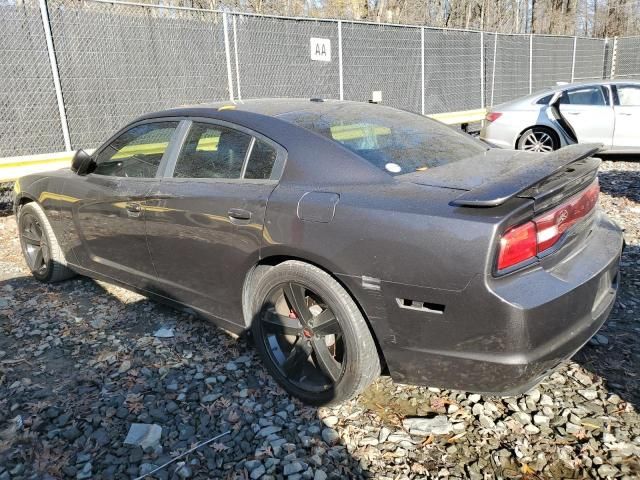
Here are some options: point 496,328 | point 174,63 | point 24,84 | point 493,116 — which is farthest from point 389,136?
point 493,116

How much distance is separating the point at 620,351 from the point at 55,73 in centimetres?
716

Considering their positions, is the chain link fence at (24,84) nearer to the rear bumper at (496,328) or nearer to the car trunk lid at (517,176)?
the car trunk lid at (517,176)

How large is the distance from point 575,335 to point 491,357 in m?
0.45

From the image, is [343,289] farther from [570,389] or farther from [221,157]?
[570,389]

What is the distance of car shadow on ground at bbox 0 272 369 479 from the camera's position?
2.52 metres

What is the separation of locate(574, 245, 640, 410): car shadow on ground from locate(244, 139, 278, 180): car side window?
213 centimetres

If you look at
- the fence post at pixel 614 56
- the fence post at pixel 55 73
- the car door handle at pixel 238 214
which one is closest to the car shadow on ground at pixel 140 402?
the car door handle at pixel 238 214

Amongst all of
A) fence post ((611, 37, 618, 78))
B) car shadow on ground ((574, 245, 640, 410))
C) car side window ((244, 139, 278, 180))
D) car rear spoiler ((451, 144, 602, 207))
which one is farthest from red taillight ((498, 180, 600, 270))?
fence post ((611, 37, 618, 78))

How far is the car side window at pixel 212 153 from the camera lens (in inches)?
123

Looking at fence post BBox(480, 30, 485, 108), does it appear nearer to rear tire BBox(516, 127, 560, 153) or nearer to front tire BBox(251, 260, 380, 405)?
rear tire BBox(516, 127, 560, 153)

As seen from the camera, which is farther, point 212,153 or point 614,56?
point 614,56

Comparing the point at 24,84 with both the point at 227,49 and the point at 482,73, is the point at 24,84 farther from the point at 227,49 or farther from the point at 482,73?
the point at 482,73

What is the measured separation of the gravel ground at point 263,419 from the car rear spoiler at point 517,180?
1.18m

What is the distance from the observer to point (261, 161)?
3004mm
